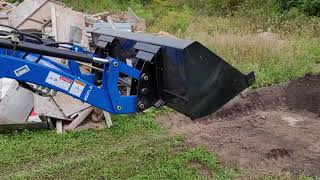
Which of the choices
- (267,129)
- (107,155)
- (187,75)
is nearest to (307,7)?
(267,129)

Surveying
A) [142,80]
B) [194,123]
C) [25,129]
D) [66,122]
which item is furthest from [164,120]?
[142,80]

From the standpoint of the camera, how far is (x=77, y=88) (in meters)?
3.75

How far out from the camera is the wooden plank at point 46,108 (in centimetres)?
668

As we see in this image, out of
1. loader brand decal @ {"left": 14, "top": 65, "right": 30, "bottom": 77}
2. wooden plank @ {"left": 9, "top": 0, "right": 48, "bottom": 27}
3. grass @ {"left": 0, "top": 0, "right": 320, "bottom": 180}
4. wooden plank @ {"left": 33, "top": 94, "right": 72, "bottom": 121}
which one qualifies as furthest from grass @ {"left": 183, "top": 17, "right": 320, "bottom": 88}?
loader brand decal @ {"left": 14, "top": 65, "right": 30, "bottom": 77}

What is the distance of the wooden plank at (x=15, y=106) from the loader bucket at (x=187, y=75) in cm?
308

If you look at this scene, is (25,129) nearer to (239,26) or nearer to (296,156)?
(296,156)

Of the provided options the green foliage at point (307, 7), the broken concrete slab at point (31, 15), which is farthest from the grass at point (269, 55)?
the green foliage at point (307, 7)

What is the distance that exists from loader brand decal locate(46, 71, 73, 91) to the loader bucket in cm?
63

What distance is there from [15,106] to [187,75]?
3.63 metres

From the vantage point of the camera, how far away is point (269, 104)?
23.6ft

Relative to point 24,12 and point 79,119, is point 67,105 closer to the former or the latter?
point 79,119

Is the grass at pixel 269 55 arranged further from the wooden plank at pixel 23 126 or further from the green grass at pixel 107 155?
the wooden plank at pixel 23 126

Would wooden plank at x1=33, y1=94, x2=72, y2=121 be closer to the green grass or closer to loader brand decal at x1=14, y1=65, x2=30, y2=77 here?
the green grass

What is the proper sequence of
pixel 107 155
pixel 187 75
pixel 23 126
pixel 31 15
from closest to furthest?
pixel 187 75 → pixel 107 155 → pixel 23 126 → pixel 31 15
